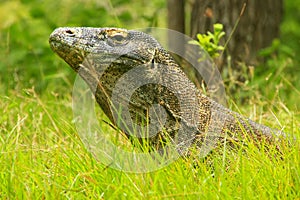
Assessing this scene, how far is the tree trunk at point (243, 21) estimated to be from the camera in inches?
275

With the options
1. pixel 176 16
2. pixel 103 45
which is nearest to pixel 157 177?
pixel 103 45

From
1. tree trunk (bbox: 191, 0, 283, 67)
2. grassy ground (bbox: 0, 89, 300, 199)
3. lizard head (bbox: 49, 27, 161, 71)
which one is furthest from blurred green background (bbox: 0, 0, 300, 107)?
grassy ground (bbox: 0, 89, 300, 199)

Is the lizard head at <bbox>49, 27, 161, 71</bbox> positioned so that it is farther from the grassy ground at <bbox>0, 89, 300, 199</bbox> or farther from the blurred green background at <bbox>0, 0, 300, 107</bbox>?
the blurred green background at <bbox>0, 0, 300, 107</bbox>

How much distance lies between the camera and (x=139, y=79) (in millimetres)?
3939

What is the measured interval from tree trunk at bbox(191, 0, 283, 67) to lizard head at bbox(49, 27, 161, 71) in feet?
9.49

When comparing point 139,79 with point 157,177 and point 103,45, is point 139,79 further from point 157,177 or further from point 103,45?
point 157,177

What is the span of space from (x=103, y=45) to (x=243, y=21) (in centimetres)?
352

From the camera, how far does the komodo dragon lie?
12.9 ft

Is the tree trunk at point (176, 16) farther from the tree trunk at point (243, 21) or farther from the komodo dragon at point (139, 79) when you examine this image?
the komodo dragon at point (139, 79)

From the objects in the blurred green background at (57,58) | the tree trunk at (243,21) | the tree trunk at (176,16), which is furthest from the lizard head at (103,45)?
the tree trunk at (176,16)

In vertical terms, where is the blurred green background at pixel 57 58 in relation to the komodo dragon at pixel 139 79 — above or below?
below

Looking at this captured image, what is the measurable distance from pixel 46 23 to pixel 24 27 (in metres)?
0.31

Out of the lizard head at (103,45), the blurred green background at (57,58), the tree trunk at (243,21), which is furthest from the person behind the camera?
the tree trunk at (243,21)

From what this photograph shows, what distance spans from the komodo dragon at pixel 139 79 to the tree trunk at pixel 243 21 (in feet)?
9.20
